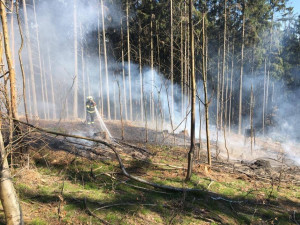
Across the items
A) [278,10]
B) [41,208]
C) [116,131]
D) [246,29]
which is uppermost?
[278,10]

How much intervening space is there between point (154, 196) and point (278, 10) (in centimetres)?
3185

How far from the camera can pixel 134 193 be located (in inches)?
255

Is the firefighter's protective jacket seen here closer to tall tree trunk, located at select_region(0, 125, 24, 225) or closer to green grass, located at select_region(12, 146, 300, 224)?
green grass, located at select_region(12, 146, 300, 224)

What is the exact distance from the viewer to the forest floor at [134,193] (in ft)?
17.3

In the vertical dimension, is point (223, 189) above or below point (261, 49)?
below

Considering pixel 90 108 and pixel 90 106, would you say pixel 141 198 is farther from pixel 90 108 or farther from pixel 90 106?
pixel 90 108

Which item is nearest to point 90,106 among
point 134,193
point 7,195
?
point 134,193

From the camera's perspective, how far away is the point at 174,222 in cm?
536

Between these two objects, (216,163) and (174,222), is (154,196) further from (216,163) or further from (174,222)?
(216,163)

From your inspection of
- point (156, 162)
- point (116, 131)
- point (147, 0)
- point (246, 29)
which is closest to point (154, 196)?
point (156, 162)

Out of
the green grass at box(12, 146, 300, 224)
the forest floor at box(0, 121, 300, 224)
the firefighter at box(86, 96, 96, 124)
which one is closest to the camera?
the forest floor at box(0, 121, 300, 224)

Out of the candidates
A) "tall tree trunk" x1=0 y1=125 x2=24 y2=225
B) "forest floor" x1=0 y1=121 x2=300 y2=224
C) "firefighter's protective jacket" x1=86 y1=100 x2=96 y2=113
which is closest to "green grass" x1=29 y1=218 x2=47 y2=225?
"forest floor" x1=0 y1=121 x2=300 y2=224

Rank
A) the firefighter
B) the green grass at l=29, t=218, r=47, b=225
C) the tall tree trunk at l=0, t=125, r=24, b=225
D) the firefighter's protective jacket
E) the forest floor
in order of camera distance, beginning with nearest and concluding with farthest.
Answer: the tall tree trunk at l=0, t=125, r=24, b=225
the green grass at l=29, t=218, r=47, b=225
the forest floor
the firefighter
the firefighter's protective jacket

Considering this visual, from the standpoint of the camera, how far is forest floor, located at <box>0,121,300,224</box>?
17.3ft
